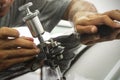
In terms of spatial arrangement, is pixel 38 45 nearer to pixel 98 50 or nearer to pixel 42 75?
pixel 42 75

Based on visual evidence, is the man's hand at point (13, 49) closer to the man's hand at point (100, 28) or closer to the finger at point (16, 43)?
the finger at point (16, 43)

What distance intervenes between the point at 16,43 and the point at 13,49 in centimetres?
1

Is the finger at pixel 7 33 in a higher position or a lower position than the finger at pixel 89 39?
higher

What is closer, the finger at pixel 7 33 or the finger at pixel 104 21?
the finger at pixel 7 33

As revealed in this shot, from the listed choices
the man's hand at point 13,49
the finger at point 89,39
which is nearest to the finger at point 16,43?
the man's hand at point 13,49

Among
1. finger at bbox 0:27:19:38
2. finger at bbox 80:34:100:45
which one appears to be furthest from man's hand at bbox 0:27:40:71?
finger at bbox 80:34:100:45

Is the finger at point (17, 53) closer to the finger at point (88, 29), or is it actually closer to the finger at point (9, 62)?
the finger at point (9, 62)

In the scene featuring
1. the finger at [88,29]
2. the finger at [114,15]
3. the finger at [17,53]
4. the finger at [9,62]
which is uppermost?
the finger at [114,15]

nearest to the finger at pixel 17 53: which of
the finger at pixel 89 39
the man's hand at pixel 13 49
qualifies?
the man's hand at pixel 13 49

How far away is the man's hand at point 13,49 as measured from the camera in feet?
1.22

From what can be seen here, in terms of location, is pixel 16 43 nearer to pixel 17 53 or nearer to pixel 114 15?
pixel 17 53

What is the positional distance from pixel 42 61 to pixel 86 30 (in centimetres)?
13

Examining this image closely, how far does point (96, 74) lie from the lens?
53 centimetres

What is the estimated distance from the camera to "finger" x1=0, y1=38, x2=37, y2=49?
372mm
